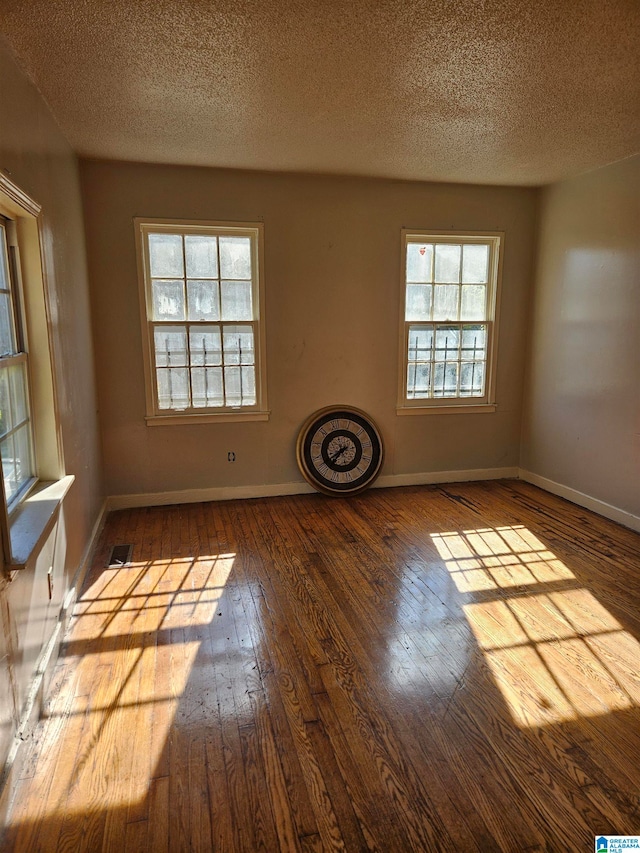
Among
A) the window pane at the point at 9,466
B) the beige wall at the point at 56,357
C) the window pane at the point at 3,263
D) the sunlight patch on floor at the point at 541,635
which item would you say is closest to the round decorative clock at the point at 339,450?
the sunlight patch on floor at the point at 541,635

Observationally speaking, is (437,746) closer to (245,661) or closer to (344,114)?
(245,661)

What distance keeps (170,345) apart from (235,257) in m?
0.94

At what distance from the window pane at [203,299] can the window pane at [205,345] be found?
0.36ft

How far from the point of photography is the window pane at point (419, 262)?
494 centimetres

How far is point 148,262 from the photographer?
4414 millimetres

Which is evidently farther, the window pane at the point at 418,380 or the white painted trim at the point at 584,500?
the window pane at the point at 418,380

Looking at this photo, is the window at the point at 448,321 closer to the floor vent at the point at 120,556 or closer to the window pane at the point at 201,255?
the window pane at the point at 201,255

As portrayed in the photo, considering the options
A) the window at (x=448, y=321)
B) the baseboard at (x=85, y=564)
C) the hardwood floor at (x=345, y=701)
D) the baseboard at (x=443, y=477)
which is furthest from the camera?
the baseboard at (x=443, y=477)

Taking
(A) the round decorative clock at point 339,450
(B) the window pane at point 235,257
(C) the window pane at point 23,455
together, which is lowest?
(A) the round decorative clock at point 339,450

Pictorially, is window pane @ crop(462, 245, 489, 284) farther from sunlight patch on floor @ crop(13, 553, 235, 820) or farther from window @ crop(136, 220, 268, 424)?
sunlight patch on floor @ crop(13, 553, 235, 820)

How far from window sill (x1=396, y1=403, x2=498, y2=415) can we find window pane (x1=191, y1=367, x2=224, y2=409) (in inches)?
67.3

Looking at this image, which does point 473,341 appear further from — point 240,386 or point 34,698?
point 34,698

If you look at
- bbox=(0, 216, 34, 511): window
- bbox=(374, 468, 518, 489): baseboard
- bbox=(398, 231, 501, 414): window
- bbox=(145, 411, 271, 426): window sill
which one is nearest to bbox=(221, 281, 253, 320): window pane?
bbox=(145, 411, 271, 426): window sill

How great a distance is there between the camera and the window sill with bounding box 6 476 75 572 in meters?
1.93
